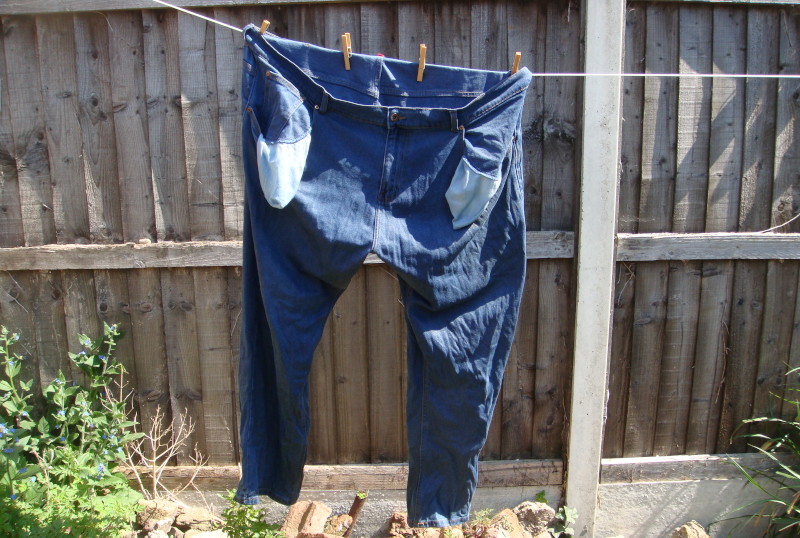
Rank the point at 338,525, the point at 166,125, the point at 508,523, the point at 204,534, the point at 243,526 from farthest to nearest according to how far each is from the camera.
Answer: the point at 338,525, the point at 508,523, the point at 166,125, the point at 204,534, the point at 243,526

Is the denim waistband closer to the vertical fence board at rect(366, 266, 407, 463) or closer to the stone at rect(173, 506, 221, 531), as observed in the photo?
the vertical fence board at rect(366, 266, 407, 463)

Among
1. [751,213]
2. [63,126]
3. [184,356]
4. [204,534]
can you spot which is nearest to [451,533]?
[204,534]

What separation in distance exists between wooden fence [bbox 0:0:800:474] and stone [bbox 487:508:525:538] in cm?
26

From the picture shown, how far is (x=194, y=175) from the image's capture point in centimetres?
256

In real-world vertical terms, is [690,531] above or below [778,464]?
below

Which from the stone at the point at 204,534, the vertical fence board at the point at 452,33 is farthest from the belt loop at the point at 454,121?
the stone at the point at 204,534

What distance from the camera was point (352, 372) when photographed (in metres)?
2.71

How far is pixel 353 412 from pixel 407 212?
1191 mm

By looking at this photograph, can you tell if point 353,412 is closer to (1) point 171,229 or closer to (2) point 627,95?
(1) point 171,229

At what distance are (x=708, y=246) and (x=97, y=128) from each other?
2.65m

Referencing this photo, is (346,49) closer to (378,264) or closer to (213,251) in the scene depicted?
(378,264)

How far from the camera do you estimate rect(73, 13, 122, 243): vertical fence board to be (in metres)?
2.50

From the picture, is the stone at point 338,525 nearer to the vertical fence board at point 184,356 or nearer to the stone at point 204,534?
the stone at point 204,534

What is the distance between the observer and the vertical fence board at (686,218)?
256 cm
